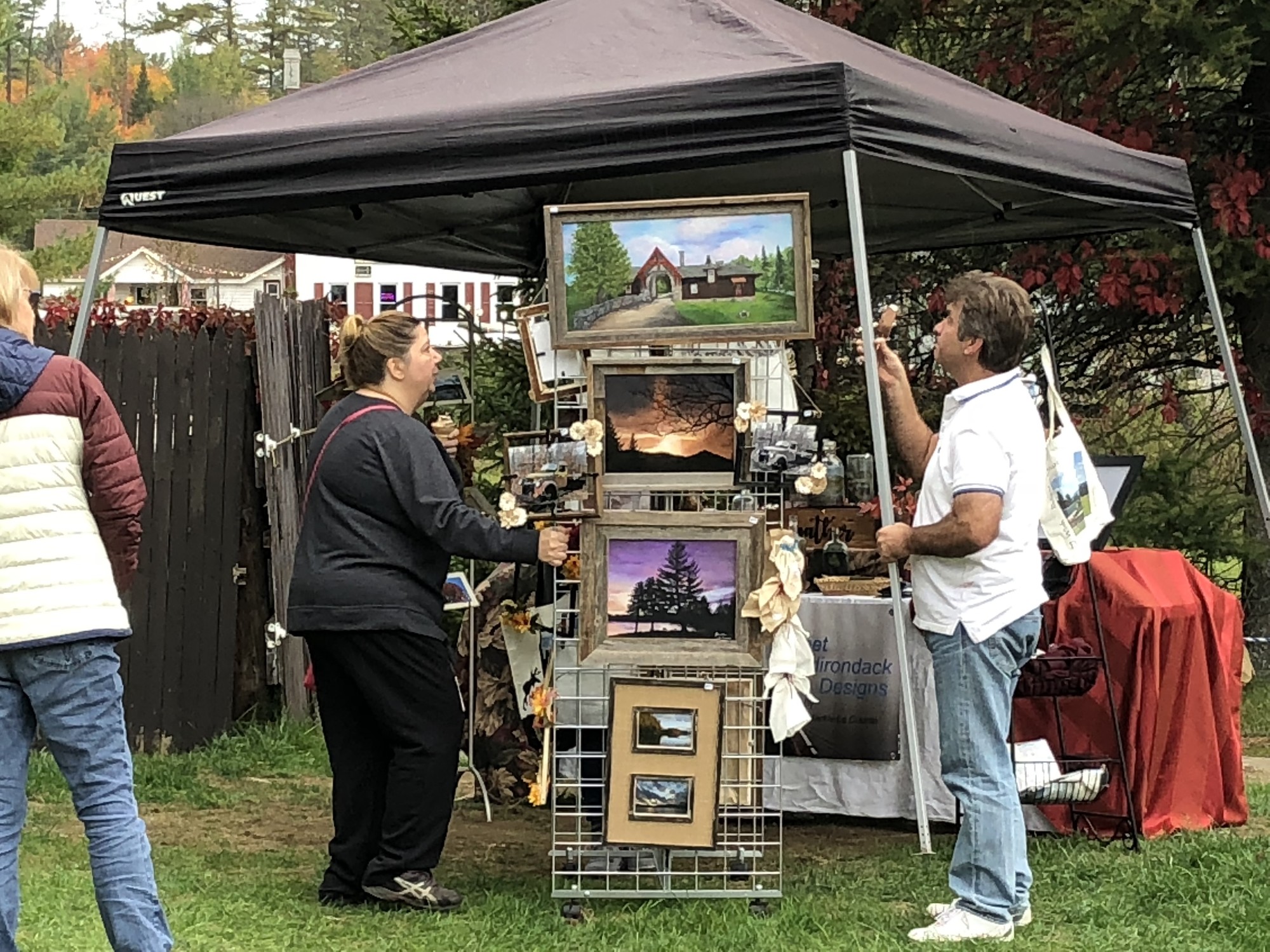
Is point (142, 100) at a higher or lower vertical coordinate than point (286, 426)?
higher

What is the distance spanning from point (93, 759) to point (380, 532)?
3.55 ft

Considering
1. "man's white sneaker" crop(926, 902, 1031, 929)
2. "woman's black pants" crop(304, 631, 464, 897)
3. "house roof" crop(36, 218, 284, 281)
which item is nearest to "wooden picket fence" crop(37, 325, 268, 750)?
"woman's black pants" crop(304, 631, 464, 897)

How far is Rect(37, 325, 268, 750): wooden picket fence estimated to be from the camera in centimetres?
661

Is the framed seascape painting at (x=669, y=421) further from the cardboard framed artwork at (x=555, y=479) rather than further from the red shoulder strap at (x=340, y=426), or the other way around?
the red shoulder strap at (x=340, y=426)

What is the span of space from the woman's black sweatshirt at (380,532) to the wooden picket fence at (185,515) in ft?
8.74

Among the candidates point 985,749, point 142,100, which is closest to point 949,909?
point 985,749

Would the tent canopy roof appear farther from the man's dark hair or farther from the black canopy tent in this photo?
the man's dark hair

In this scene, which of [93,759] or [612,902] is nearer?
[93,759]

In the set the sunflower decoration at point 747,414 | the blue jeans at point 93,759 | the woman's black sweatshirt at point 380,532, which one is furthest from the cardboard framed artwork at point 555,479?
the blue jeans at point 93,759

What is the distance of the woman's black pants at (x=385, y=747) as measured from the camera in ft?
13.6

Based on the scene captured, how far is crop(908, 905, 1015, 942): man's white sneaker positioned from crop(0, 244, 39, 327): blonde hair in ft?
8.67

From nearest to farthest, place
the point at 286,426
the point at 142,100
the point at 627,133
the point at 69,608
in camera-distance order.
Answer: the point at 69,608 < the point at 627,133 < the point at 286,426 < the point at 142,100

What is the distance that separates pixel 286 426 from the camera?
688 cm

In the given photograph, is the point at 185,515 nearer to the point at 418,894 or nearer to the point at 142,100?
the point at 418,894
